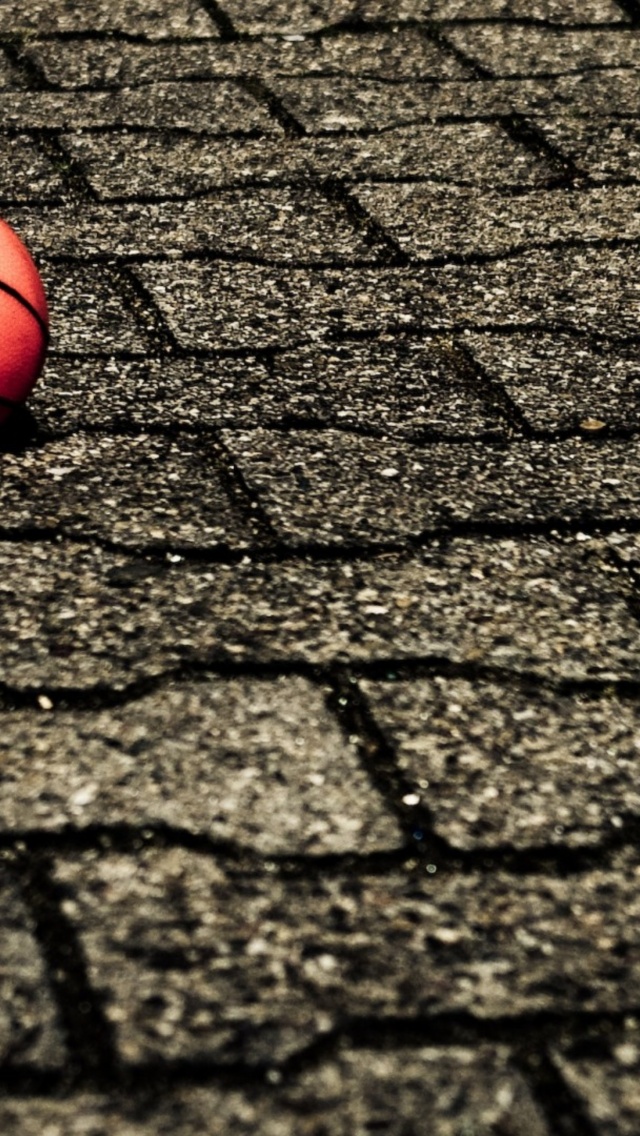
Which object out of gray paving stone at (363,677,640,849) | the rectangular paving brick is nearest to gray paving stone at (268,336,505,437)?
gray paving stone at (363,677,640,849)

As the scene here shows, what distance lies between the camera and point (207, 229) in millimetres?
3434

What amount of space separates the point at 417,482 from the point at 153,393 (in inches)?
21.0

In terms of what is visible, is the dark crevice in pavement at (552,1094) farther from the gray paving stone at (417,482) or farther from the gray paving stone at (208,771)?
the gray paving stone at (417,482)

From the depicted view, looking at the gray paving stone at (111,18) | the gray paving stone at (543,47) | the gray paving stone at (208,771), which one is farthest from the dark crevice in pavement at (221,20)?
the gray paving stone at (208,771)

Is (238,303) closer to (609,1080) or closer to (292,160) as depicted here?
(292,160)

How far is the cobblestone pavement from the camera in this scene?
5.37 feet

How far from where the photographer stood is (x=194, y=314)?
10.2 feet

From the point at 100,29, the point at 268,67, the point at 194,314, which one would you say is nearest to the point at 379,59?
the point at 268,67

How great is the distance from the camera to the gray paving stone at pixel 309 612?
2.19 metres

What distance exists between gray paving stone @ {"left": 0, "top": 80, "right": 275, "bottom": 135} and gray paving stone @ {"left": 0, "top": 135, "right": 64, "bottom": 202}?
0.40 feet

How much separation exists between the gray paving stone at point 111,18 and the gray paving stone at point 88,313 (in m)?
1.52

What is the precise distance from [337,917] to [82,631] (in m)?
0.64

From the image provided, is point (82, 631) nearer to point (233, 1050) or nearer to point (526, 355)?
point (233, 1050)

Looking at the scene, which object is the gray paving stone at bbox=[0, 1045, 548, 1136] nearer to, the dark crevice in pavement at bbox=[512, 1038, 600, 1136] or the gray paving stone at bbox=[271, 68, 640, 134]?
the dark crevice in pavement at bbox=[512, 1038, 600, 1136]
